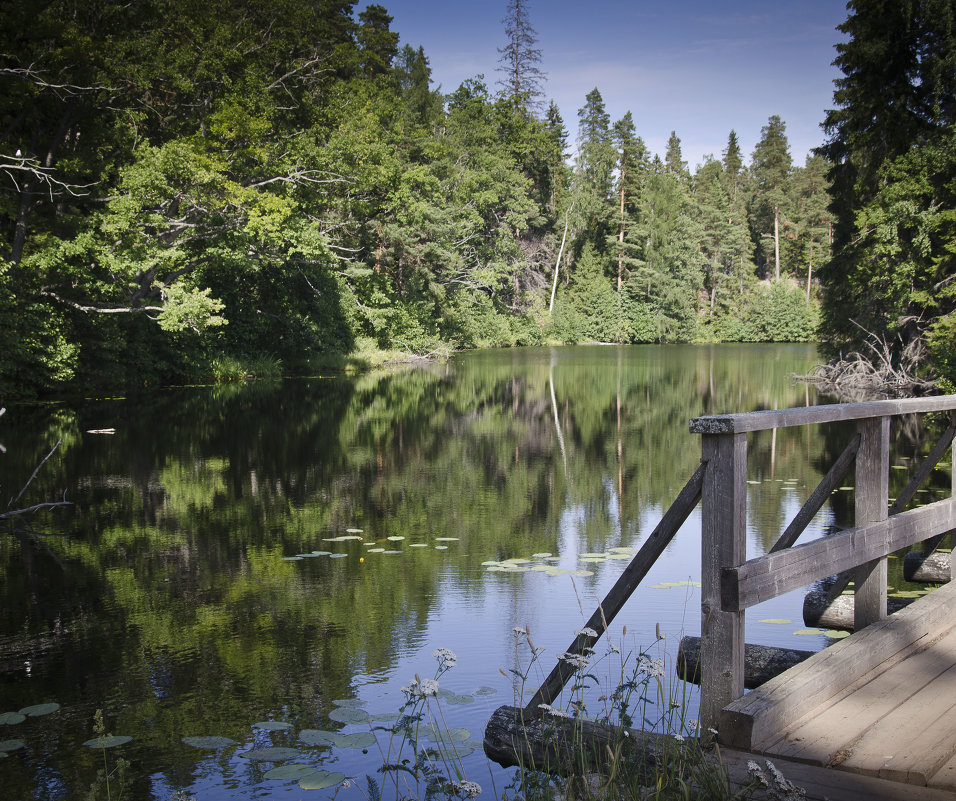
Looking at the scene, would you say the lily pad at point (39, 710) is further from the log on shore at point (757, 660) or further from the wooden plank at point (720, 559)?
the wooden plank at point (720, 559)

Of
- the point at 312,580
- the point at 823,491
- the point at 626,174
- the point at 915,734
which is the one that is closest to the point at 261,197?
the point at 312,580

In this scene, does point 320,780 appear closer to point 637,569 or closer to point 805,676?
point 637,569

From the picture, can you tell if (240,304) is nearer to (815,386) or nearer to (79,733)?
(815,386)

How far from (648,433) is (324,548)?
1042cm

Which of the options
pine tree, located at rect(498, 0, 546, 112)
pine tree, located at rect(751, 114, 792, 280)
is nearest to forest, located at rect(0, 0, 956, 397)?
pine tree, located at rect(498, 0, 546, 112)

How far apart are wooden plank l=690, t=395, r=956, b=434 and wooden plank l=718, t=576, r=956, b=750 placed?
1.00m

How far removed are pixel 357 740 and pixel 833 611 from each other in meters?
3.19

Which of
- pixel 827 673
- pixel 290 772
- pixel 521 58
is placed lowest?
pixel 290 772

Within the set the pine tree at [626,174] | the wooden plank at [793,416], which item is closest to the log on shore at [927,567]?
the wooden plank at [793,416]

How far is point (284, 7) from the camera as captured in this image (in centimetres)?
2809

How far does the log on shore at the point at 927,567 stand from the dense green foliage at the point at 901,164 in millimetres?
15627

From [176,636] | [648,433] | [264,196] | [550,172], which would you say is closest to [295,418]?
[648,433]

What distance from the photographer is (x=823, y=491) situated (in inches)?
187

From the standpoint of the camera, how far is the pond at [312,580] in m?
4.63
